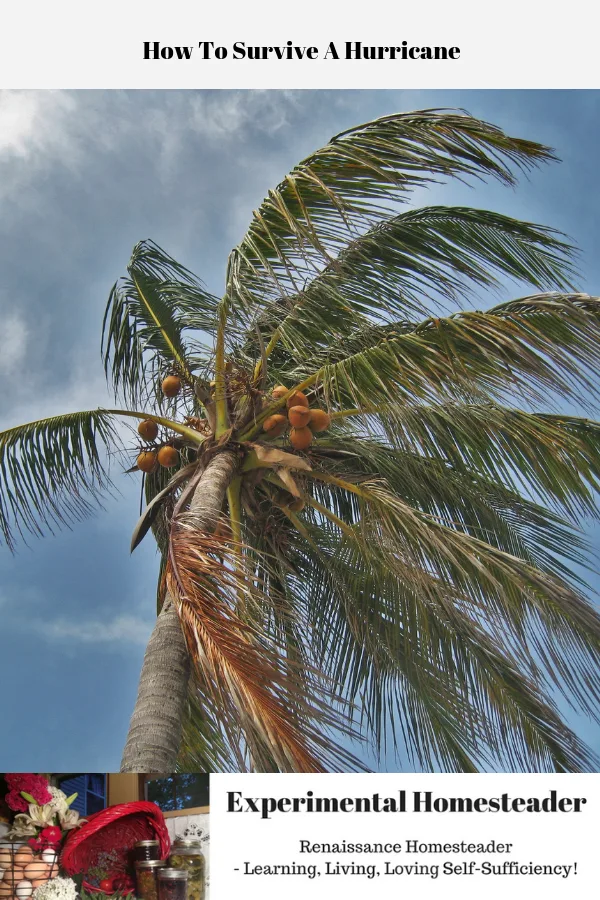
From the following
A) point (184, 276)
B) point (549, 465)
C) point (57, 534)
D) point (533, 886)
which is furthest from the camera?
point (184, 276)

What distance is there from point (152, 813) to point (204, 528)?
1.00 meters

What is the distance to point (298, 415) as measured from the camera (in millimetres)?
3797

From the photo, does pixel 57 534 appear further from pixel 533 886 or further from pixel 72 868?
pixel 533 886

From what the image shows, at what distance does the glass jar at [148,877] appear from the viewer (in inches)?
100

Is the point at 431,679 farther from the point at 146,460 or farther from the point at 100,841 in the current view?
the point at 100,841

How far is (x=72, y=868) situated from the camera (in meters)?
2.56

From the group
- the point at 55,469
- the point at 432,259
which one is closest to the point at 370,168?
the point at 432,259

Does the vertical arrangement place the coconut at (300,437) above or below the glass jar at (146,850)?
above

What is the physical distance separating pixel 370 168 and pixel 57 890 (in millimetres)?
2926

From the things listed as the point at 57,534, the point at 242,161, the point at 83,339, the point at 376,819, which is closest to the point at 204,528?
the point at 376,819

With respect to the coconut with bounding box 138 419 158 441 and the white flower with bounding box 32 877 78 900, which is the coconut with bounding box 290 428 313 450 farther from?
the white flower with bounding box 32 877 78 900

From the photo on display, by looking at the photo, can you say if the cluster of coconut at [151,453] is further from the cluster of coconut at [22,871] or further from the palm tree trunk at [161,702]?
the cluster of coconut at [22,871]

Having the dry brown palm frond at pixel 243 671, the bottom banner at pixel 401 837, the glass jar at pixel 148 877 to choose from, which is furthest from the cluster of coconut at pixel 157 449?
the glass jar at pixel 148 877

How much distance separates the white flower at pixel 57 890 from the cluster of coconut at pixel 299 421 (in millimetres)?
1924
